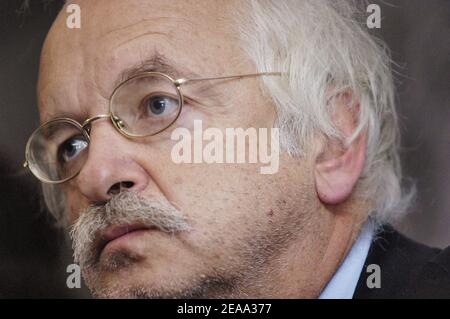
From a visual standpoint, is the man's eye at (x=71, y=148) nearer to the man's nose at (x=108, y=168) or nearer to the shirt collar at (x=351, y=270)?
the man's nose at (x=108, y=168)

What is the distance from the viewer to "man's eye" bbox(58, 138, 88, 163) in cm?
117

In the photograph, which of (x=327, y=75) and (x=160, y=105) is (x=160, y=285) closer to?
(x=160, y=105)

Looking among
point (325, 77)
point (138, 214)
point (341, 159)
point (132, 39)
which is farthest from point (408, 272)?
point (132, 39)

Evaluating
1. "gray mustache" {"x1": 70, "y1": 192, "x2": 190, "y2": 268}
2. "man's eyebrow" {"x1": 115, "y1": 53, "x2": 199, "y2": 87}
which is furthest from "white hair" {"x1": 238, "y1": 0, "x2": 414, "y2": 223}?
"gray mustache" {"x1": 70, "y1": 192, "x2": 190, "y2": 268}

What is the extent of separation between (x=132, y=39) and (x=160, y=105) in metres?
0.12

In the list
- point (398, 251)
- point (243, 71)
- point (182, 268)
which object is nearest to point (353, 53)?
point (243, 71)

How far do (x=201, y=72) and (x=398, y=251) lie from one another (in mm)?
463

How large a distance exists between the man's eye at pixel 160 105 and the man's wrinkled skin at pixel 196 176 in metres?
0.02

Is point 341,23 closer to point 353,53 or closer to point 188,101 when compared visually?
point 353,53

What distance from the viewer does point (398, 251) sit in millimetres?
1223

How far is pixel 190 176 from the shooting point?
3.67 feet

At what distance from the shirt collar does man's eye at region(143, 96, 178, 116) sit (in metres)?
0.40
